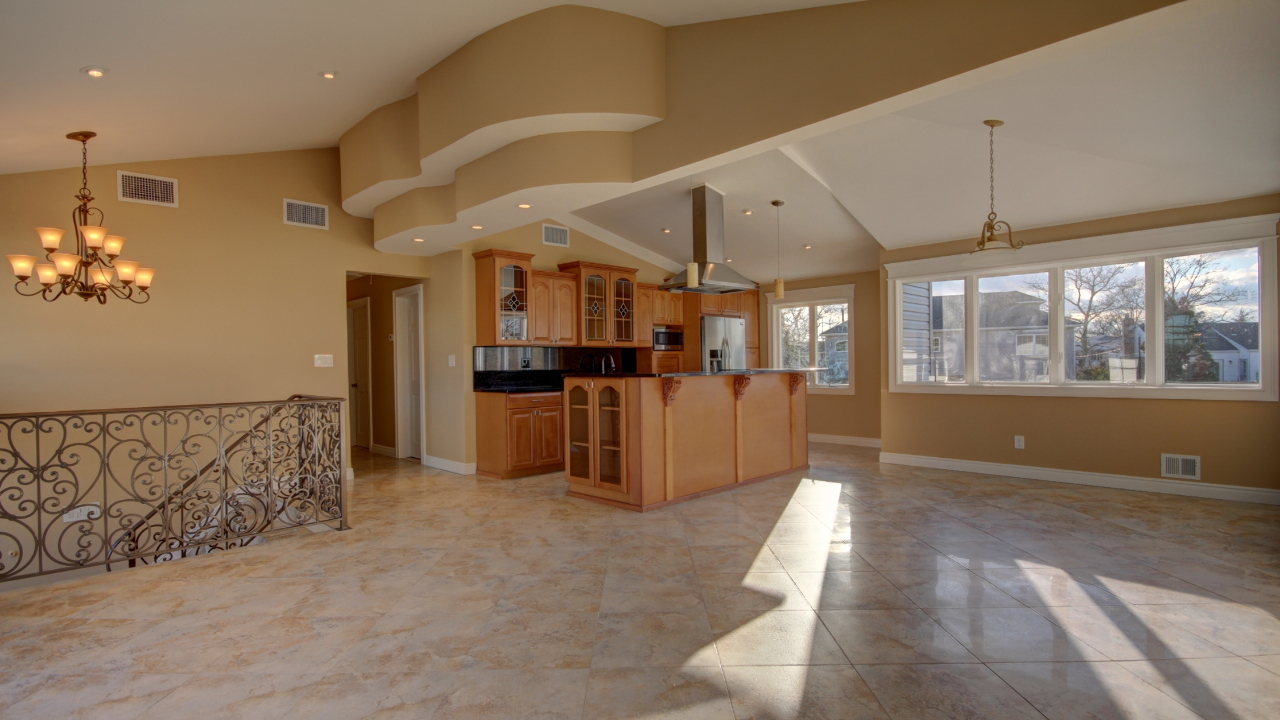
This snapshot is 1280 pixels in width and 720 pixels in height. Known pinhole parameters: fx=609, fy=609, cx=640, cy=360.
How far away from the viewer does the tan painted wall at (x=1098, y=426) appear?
4.75 meters

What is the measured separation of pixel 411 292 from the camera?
7.33 m

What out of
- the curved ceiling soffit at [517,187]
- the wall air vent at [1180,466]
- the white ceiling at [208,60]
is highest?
the white ceiling at [208,60]

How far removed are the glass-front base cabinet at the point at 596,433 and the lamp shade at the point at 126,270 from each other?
3285mm

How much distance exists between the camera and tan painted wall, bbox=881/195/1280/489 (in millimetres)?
4754

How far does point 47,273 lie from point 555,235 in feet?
14.3

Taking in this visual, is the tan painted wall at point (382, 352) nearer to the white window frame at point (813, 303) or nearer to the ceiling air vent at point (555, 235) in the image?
the ceiling air vent at point (555, 235)

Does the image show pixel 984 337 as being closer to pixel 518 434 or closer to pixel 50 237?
pixel 518 434

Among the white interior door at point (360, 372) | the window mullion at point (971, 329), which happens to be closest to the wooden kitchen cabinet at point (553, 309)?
the white interior door at point (360, 372)

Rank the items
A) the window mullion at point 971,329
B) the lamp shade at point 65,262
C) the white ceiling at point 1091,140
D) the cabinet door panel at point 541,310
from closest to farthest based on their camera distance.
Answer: the white ceiling at point 1091,140 < the lamp shade at point 65,262 < the window mullion at point 971,329 < the cabinet door panel at point 541,310

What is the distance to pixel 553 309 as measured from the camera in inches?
270

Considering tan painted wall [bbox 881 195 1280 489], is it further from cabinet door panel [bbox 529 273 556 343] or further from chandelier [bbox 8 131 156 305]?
chandelier [bbox 8 131 156 305]

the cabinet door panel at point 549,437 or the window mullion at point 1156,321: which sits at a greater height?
the window mullion at point 1156,321

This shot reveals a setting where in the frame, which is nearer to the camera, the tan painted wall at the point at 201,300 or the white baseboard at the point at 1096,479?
the tan painted wall at the point at 201,300

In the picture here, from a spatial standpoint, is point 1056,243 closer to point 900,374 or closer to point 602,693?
point 900,374
